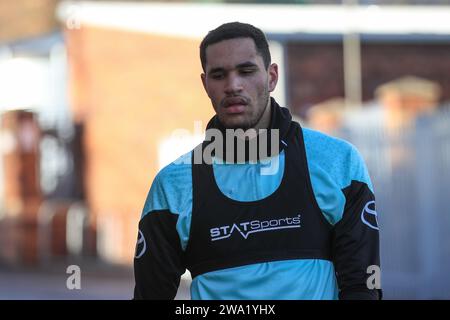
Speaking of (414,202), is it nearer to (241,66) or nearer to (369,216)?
(369,216)

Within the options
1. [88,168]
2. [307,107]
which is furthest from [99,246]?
[307,107]

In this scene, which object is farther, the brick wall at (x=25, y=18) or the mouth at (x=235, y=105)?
the brick wall at (x=25, y=18)

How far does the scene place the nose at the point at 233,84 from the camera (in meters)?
3.78

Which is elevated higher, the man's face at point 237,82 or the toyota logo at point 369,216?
the man's face at point 237,82

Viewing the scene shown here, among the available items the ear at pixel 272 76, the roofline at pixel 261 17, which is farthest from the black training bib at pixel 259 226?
the roofline at pixel 261 17

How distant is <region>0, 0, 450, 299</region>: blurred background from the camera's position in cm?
2367

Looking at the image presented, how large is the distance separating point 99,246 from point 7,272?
2125mm

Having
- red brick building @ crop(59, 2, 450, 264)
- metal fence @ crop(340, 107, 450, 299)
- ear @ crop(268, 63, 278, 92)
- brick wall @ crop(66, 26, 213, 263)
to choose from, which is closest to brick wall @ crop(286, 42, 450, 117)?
red brick building @ crop(59, 2, 450, 264)

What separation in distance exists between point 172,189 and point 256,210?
30cm

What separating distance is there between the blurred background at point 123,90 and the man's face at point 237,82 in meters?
15.8

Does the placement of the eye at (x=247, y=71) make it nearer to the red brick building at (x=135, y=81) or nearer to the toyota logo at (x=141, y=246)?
the toyota logo at (x=141, y=246)
